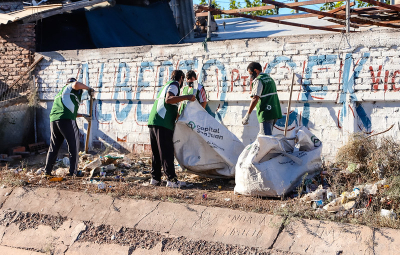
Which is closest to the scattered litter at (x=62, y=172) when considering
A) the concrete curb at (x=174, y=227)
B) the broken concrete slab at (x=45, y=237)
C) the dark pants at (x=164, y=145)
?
the concrete curb at (x=174, y=227)

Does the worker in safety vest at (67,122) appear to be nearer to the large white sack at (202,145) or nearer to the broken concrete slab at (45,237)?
the broken concrete slab at (45,237)

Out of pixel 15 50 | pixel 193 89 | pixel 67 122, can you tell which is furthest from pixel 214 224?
pixel 15 50

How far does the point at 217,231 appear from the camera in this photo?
410cm

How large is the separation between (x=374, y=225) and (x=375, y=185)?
83 cm

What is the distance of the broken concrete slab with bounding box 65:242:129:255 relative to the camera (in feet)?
13.8

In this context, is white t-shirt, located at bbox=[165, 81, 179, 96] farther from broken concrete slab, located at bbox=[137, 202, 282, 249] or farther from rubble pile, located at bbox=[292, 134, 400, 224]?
rubble pile, located at bbox=[292, 134, 400, 224]

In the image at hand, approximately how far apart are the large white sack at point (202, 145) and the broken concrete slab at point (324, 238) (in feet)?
5.97

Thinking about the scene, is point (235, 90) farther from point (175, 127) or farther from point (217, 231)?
point (217, 231)

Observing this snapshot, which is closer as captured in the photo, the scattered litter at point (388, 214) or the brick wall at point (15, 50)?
the scattered litter at point (388, 214)

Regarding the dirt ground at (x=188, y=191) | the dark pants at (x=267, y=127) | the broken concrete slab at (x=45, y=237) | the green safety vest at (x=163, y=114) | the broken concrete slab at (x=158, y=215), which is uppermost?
the green safety vest at (x=163, y=114)

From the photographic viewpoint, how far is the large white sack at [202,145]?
5.54 metres

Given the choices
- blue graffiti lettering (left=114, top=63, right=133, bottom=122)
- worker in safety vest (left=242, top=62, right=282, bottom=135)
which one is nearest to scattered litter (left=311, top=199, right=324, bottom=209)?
worker in safety vest (left=242, top=62, right=282, bottom=135)

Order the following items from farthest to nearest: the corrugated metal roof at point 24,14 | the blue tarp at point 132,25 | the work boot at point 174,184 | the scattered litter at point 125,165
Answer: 1. the blue tarp at point 132,25
2. the corrugated metal roof at point 24,14
3. the scattered litter at point 125,165
4. the work boot at point 174,184

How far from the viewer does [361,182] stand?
482cm
